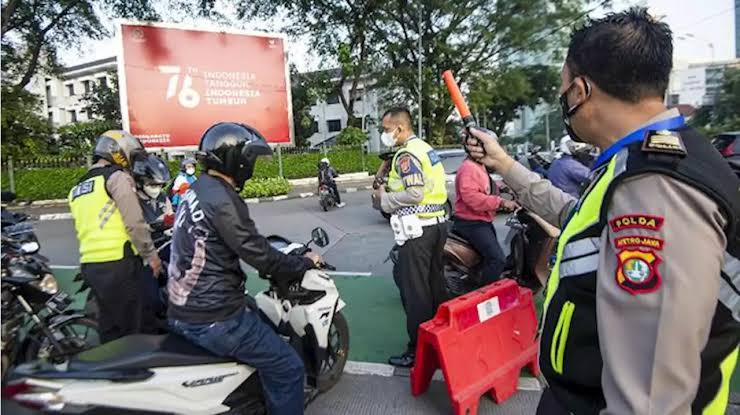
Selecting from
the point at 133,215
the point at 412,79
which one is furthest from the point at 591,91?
the point at 412,79

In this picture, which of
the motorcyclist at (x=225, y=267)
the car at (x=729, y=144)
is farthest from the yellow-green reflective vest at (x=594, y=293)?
the car at (x=729, y=144)

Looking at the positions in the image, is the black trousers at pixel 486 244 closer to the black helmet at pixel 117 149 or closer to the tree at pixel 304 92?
the black helmet at pixel 117 149

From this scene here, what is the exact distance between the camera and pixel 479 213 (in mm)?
4250

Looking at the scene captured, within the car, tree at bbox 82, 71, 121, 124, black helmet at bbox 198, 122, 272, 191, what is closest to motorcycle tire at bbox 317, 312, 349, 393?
black helmet at bbox 198, 122, 272, 191

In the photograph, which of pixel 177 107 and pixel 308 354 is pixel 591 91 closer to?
pixel 308 354

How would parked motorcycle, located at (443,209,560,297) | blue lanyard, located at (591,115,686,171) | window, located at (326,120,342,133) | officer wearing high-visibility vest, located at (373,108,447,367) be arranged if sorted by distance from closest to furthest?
blue lanyard, located at (591,115,686,171) → officer wearing high-visibility vest, located at (373,108,447,367) → parked motorcycle, located at (443,209,560,297) → window, located at (326,120,342,133)

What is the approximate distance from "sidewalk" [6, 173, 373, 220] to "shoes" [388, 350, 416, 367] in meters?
9.05

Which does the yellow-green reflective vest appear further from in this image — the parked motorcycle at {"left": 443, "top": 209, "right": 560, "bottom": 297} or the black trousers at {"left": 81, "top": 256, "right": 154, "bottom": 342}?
the parked motorcycle at {"left": 443, "top": 209, "right": 560, "bottom": 297}

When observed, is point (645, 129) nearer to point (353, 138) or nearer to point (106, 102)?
point (353, 138)

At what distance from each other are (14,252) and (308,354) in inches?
81.5

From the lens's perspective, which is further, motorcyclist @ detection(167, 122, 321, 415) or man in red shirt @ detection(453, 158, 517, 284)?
man in red shirt @ detection(453, 158, 517, 284)

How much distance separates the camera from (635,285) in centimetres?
97

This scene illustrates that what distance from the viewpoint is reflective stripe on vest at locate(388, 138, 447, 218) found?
3.39 meters

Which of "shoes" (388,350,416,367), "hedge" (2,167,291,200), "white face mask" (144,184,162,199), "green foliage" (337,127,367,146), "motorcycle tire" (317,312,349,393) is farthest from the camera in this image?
"green foliage" (337,127,367,146)
